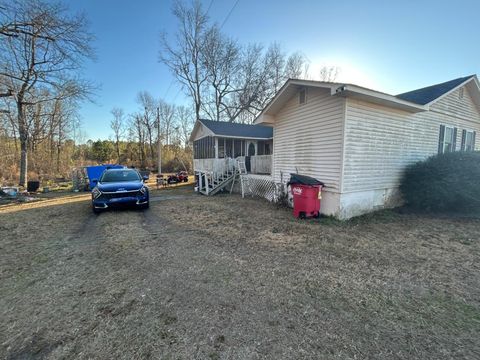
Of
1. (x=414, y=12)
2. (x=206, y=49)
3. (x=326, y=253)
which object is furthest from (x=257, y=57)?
(x=326, y=253)

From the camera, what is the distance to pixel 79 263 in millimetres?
3727

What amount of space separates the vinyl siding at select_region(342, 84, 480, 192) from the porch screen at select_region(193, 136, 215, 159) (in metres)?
9.09

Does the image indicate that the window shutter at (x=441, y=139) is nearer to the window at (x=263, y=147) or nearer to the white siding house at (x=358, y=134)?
the white siding house at (x=358, y=134)

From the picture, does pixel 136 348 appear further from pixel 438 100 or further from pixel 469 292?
pixel 438 100

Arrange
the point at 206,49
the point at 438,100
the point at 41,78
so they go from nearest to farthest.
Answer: the point at 438,100, the point at 41,78, the point at 206,49

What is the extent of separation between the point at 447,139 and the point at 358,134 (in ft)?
19.4

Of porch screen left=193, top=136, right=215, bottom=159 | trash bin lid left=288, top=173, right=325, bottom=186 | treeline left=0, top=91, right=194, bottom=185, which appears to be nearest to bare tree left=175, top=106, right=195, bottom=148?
treeline left=0, top=91, right=194, bottom=185

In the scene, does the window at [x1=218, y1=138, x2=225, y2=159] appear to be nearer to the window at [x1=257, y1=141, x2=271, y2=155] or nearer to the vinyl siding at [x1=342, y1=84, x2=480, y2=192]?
the window at [x1=257, y1=141, x2=271, y2=155]

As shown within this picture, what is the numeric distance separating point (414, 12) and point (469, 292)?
30.5ft

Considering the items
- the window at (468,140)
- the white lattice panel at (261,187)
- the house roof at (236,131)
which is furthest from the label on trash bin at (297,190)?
the window at (468,140)

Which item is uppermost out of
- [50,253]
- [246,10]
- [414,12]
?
[246,10]

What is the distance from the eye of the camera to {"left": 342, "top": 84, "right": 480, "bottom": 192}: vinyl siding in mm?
6180

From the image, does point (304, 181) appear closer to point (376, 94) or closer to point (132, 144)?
point (376, 94)

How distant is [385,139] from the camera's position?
6938 mm
